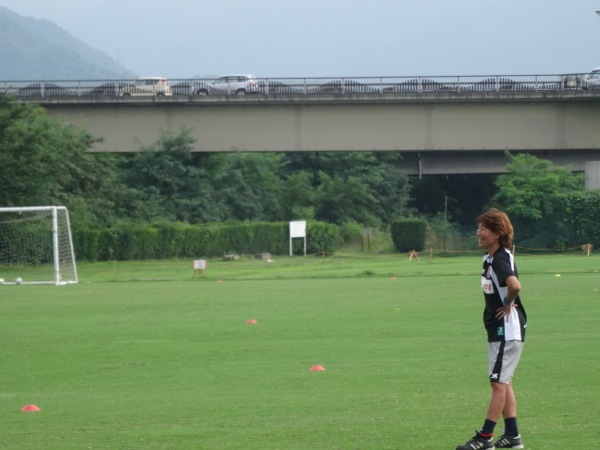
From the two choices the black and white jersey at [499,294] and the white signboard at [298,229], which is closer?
the black and white jersey at [499,294]

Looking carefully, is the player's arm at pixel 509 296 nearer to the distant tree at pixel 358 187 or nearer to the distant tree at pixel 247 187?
the distant tree at pixel 247 187

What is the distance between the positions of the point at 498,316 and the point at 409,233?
5779 centimetres

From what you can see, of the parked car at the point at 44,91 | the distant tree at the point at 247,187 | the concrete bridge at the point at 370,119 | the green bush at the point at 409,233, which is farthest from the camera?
the distant tree at the point at 247,187

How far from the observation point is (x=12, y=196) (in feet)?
185

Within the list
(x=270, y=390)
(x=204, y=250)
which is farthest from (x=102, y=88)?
(x=270, y=390)

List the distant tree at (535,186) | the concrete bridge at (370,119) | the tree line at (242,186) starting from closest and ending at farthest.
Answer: the tree line at (242,186) → the distant tree at (535,186) → the concrete bridge at (370,119)

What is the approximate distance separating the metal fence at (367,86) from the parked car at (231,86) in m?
0.39

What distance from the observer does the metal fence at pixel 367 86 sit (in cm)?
6825

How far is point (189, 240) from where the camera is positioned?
6319cm

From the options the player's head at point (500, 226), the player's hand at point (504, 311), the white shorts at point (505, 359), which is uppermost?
the player's head at point (500, 226)

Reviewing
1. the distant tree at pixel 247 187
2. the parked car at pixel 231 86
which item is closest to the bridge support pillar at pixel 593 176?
the parked car at pixel 231 86

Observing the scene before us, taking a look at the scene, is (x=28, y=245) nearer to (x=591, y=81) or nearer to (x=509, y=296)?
(x=591, y=81)

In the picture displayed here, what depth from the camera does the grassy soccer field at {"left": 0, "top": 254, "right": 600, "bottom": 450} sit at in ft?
36.9

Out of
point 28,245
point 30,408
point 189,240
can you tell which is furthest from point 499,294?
point 189,240
